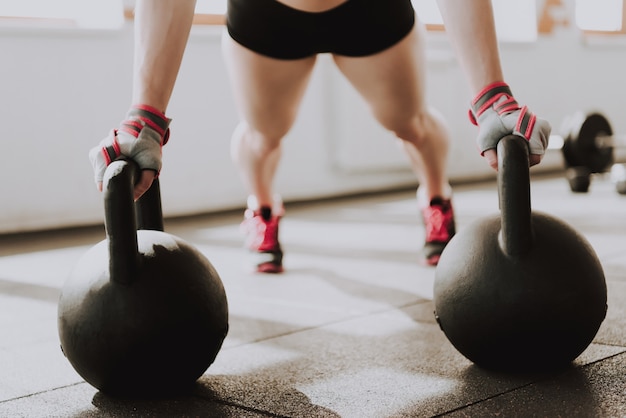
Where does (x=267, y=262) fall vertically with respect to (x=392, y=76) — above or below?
below

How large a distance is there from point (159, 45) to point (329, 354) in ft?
1.90

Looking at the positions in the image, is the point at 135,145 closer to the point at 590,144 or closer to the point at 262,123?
the point at 262,123

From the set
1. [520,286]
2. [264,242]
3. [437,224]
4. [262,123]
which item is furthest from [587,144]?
[520,286]

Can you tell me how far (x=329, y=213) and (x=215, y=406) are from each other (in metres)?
2.47

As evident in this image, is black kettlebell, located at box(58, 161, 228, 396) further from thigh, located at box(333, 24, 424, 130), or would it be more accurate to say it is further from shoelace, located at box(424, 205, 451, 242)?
shoelace, located at box(424, 205, 451, 242)

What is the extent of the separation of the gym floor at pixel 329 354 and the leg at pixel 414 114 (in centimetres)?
16

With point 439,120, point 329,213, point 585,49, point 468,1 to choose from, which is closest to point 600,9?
point 585,49

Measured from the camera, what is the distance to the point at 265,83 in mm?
1772

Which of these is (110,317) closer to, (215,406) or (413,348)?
(215,406)

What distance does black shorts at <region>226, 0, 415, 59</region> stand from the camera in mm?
1688

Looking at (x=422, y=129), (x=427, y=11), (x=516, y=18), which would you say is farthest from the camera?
(x=516, y=18)

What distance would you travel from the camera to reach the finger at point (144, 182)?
1064 mm

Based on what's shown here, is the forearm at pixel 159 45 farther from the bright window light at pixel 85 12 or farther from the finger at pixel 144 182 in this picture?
the bright window light at pixel 85 12

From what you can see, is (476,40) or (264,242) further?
(264,242)
